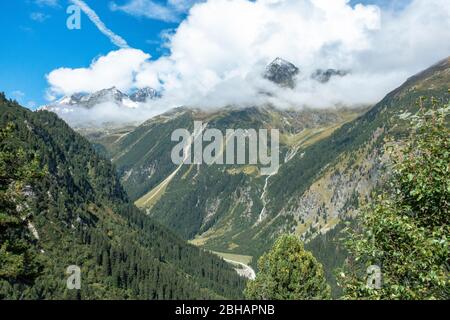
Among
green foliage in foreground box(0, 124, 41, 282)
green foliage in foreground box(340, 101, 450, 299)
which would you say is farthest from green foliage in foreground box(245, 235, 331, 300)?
green foliage in foreground box(340, 101, 450, 299)

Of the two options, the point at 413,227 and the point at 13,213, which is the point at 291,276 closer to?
the point at 13,213

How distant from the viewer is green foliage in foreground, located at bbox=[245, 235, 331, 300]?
222ft

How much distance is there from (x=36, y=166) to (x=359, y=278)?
26739 millimetres

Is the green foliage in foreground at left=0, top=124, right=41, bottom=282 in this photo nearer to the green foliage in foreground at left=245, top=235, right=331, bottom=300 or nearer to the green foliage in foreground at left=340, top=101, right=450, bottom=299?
the green foliage in foreground at left=340, top=101, right=450, bottom=299

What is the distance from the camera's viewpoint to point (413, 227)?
2053 cm

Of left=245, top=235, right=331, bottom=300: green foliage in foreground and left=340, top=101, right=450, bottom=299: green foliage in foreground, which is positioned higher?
left=340, top=101, right=450, bottom=299: green foliage in foreground

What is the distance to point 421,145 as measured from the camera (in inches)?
898

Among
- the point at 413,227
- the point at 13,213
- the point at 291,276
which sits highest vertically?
the point at 13,213

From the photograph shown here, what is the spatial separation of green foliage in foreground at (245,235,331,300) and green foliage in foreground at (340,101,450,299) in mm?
44673

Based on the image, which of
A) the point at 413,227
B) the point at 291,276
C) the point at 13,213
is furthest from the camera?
the point at 291,276

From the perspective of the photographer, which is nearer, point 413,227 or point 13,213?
point 413,227

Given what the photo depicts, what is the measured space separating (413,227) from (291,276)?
4983 centimetres

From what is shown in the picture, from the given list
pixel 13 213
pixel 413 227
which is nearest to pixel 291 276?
pixel 13 213
